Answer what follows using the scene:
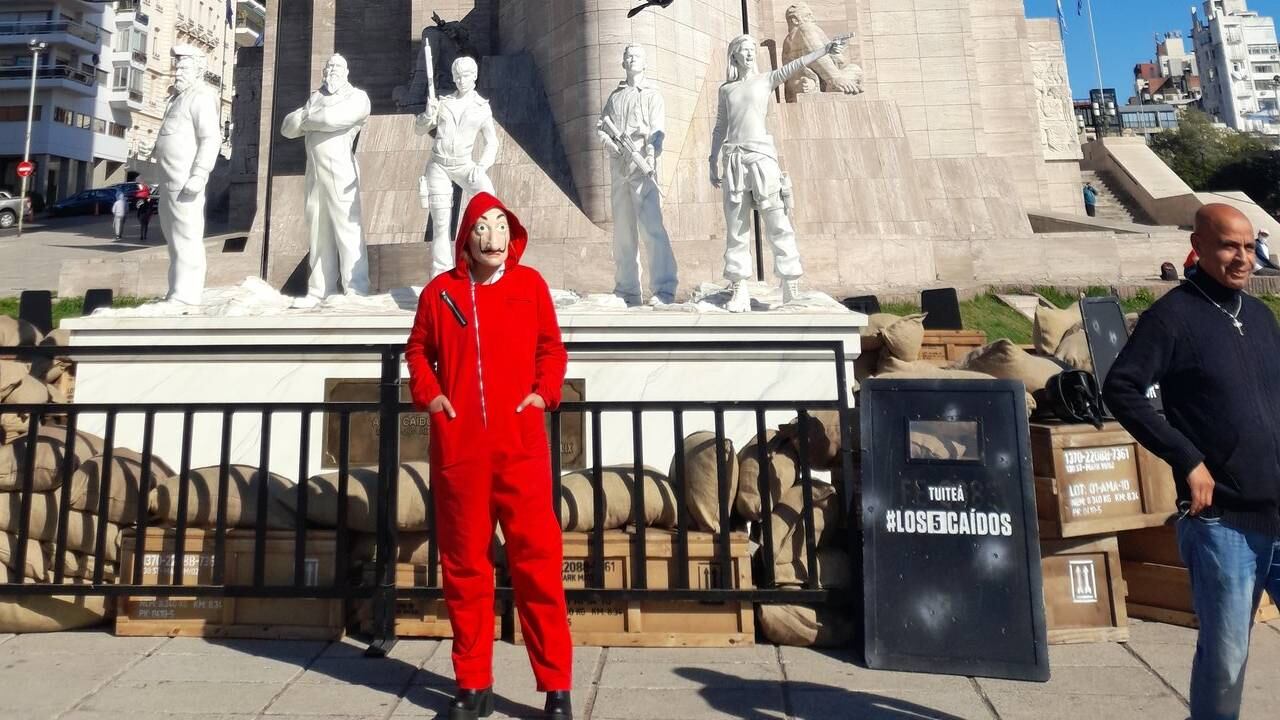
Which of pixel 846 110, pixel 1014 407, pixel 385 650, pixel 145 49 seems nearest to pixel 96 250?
pixel 846 110

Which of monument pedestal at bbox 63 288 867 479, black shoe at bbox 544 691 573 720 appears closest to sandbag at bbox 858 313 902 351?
monument pedestal at bbox 63 288 867 479

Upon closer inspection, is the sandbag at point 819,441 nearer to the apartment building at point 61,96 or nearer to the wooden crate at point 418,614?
the wooden crate at point 418,614

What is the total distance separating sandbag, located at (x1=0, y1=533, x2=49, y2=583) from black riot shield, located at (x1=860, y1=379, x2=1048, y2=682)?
4.18 metres

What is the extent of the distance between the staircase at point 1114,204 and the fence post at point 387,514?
25383mm

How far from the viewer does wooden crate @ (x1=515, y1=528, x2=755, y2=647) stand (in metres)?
3.88

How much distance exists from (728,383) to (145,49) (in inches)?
2443

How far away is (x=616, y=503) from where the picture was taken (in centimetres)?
417

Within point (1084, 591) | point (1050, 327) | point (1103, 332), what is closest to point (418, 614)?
point (1084, 591)

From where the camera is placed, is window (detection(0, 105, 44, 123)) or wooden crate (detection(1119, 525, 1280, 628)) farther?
window (detection(0, 105, 44, 123))

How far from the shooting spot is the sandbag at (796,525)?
404cm

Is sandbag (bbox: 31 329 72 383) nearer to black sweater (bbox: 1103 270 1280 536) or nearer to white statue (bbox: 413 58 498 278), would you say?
white statue (bbox: 413 58 498 278)

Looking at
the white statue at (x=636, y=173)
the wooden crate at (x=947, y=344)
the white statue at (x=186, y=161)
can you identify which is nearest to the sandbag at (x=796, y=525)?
the white statue at (x=636, y=173)

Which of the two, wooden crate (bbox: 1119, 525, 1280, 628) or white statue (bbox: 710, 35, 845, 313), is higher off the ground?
white statue (bbox: 710, 35, 845, 313)

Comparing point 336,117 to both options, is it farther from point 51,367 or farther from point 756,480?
point 756,480
